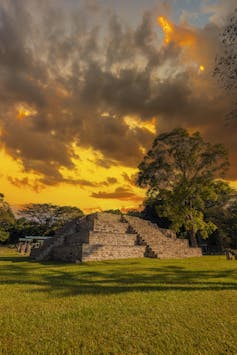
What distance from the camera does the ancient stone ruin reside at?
19.4 m

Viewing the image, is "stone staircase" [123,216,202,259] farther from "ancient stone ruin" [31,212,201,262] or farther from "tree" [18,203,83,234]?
"tree" [18,203,83,234]

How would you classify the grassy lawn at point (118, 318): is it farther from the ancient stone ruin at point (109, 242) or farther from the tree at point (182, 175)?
the tree at point (182, 175)

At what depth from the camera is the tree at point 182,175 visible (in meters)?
27.1

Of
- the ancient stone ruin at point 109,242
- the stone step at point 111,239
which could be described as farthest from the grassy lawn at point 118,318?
the stone step at point 111,239

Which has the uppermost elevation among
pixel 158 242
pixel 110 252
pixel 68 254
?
pixel 158 242

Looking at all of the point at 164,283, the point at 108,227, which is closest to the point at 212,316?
the point at 164,283

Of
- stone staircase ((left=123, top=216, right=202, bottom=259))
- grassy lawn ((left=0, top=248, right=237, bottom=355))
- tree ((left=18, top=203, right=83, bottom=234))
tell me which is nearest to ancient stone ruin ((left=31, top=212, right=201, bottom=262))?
stone staircase ((left=123, top=216, right=202, bottom=259))

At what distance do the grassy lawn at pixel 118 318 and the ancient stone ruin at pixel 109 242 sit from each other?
9.63 meters

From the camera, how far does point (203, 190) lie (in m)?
26.4

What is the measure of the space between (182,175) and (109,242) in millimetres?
12451

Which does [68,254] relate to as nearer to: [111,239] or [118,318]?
[111,239]

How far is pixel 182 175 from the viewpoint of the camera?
2888cm

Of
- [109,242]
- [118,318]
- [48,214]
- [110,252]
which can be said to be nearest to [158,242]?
[109,242]

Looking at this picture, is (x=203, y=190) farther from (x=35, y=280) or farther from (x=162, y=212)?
(x=35, y=280)
